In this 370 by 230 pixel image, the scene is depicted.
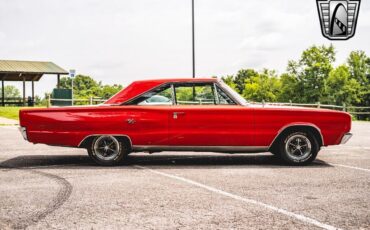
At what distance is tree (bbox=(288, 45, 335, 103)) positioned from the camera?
60.7 m

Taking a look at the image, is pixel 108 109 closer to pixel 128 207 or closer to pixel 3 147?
pixel 128 207

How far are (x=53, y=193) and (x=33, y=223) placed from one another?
129cm

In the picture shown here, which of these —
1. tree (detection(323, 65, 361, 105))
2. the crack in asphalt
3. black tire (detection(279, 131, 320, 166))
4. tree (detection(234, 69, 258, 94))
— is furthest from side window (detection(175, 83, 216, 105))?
tree (detection(234, 69, 258, 94))

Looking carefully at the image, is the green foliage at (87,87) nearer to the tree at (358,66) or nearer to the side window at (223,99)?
the tree at (358,66)

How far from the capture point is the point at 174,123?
726cm

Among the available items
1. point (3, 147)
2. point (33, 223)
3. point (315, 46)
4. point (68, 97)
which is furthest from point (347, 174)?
point (315, 46)

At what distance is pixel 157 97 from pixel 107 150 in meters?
1.22

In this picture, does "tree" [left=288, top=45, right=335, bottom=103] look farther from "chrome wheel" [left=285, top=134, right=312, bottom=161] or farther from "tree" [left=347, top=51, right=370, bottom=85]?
"chrome wheel" [left=285, top=134, right=312, bottom=161]

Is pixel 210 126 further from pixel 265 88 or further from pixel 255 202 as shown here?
pixel 265 88

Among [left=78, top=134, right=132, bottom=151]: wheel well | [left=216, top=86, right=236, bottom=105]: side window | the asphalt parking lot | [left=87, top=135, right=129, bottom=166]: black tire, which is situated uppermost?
[left=216, top=86, right=236, bottom=105]: side window

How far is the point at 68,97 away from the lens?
28719 mm

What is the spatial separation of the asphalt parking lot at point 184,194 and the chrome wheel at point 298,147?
0.27 meters

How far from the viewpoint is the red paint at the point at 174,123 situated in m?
7.24

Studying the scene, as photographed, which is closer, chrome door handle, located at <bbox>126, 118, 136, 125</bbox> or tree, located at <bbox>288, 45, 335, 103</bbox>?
chrome door handle, located at <bbox>126, 118, 136, 125</bbox>
